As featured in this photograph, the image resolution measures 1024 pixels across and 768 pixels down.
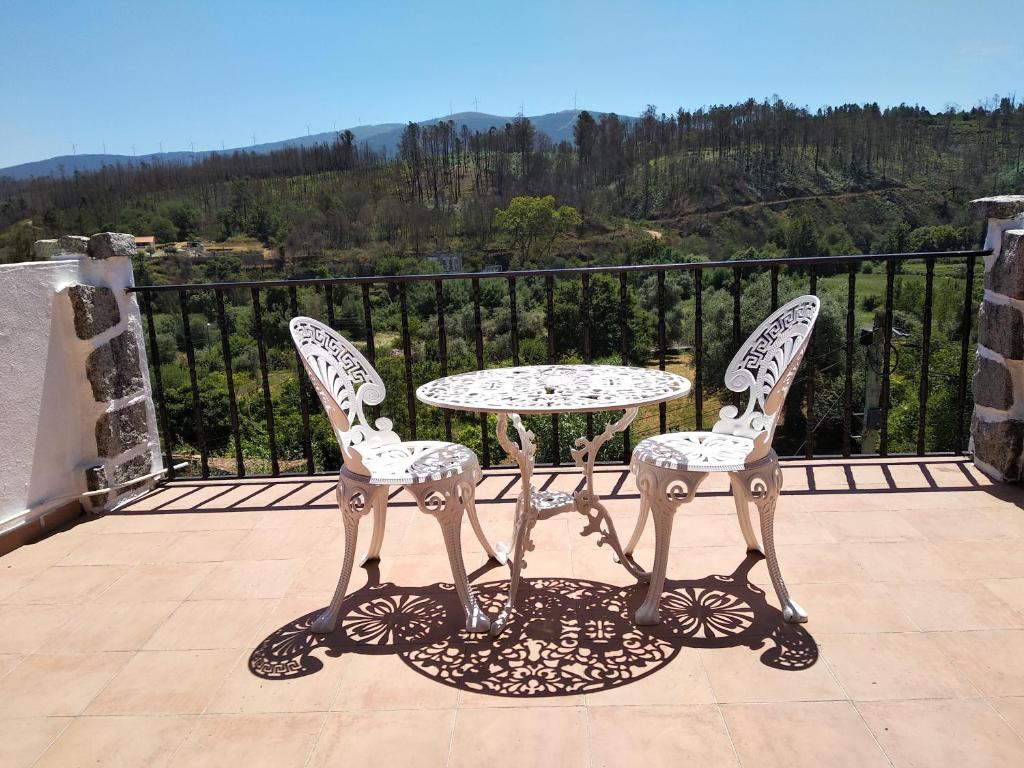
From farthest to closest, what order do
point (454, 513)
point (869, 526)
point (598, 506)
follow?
point (869, 526)
point (598, 506)
point (454, 513)

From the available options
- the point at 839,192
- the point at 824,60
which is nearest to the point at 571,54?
the point at 824,60

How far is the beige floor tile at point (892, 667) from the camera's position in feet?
4.75

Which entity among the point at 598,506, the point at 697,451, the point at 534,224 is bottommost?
the point at 598,506

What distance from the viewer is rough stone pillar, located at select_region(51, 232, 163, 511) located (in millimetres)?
2705

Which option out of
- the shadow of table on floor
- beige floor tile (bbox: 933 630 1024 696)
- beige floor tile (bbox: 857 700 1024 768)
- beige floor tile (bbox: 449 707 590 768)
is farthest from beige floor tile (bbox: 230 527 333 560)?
beige floor tile (bbox: 933 630 1024 696)

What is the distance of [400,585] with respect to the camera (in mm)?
2057

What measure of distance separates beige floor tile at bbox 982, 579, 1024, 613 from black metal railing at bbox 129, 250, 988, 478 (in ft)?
2.94

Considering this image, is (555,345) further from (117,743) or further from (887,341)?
(117,743)

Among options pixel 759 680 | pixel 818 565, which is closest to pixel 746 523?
pixel 818 565

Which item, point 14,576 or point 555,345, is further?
point 555,345

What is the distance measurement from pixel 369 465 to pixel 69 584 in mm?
1117

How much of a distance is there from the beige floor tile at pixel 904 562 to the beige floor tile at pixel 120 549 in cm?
225

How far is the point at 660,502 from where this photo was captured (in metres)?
1.74

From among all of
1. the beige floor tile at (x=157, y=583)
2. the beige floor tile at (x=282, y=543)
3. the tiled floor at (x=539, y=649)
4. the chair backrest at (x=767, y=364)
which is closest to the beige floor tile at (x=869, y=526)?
the tiled floor at (x=539, y=649)
